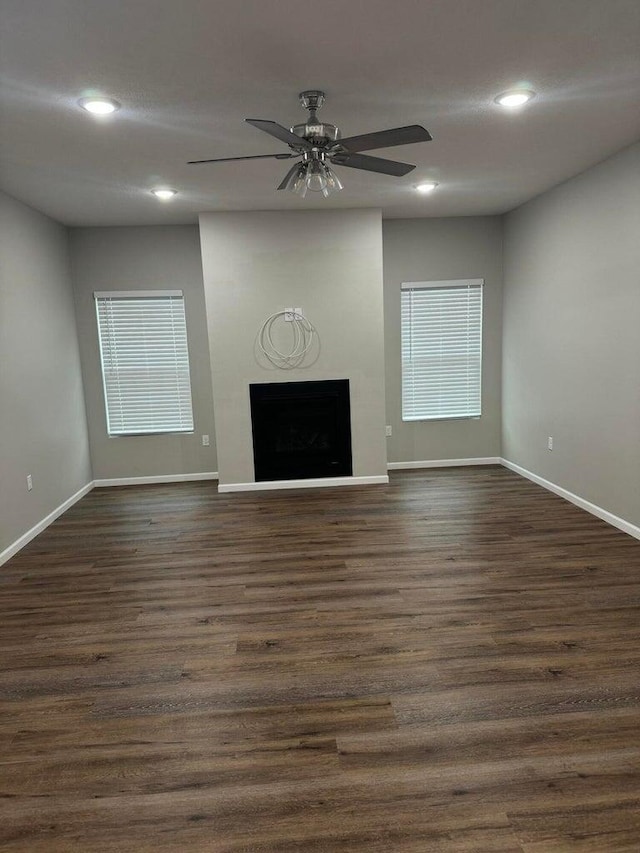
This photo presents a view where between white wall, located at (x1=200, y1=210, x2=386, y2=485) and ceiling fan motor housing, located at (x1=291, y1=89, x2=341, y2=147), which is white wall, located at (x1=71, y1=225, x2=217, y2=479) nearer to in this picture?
white wall, located at (x1=200, y1=210, x2=386, y2=485)

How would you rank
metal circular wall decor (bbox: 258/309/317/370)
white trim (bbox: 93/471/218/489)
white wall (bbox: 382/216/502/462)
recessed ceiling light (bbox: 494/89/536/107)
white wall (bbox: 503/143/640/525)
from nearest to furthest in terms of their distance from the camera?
recessed ceiling light (bbox: 494/89/536/107) < white wall (bbox: 503/143/640/525) < metal circular wall decor (bbox: 258/309/317/370) < white wall (bbox: 382/216/502/462) < white trim (bbox: 93/471/218/489)

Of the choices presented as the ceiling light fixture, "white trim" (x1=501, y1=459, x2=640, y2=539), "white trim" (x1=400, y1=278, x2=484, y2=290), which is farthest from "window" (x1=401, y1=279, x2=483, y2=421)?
the ceiling light fixture

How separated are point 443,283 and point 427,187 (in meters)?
1.50

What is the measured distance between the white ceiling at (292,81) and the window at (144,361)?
1604 mm

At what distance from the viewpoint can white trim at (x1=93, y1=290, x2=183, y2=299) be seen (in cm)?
Result: 557

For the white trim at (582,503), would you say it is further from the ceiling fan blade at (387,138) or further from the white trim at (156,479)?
the white trim at (156,479)

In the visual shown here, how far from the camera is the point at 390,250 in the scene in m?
5.74

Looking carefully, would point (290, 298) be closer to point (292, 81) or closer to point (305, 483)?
point (305, 483)

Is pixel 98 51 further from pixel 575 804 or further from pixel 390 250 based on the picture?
pixel 390 250

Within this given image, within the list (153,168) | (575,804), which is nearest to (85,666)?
(575,804)

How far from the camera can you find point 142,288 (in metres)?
5.61

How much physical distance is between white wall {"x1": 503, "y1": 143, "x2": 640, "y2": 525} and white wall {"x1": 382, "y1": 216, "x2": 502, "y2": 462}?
9.1 inches

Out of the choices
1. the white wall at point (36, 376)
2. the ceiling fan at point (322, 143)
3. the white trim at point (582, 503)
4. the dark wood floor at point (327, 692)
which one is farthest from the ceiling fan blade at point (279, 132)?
the white trim at point (582, 503)

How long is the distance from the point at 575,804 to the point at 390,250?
5.07m
